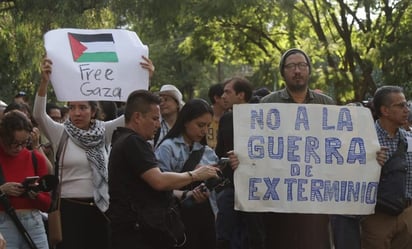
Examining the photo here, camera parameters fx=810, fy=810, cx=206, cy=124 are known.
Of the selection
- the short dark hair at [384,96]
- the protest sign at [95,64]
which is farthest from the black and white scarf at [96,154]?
the short dark hair at [384,96]

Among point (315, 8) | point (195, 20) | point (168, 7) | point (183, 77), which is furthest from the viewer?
point (183, 77)

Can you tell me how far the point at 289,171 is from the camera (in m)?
5.91

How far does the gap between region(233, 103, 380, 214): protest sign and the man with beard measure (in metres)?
0.36

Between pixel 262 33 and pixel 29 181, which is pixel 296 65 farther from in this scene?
pixel 262 33

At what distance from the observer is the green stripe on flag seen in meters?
6.46

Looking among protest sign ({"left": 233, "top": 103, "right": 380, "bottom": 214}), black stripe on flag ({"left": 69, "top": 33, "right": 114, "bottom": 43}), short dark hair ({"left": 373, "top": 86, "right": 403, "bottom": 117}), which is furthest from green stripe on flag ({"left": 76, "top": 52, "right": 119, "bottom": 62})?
short dark hair ({"left": 373, "top": 86, "right": 403, "bottom": 117})

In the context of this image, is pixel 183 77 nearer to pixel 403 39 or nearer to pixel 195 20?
pixel 195 20

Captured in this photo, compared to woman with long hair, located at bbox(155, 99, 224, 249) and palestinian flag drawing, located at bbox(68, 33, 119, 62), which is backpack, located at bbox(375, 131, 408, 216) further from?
palestinian flag drawing, located at bbox(68, 33, 119, 62)

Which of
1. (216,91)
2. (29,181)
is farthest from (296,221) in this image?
(216,91)

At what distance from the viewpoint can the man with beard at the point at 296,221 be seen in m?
6.24

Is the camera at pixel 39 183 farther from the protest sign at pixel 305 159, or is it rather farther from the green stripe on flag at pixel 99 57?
the protest sign at pixel 305 159

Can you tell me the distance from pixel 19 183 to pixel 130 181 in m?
1.10

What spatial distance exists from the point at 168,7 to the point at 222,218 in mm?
10787

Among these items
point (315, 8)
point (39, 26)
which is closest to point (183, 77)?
point (315, 8)
